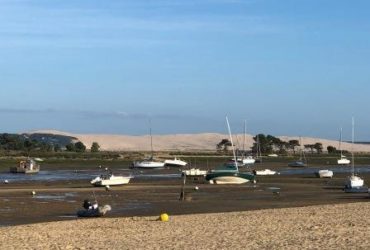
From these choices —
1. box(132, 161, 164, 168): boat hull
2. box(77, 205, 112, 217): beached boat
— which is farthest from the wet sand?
box(132, 161, 164, 168): boat hull

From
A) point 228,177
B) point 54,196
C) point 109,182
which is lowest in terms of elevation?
point 54,196

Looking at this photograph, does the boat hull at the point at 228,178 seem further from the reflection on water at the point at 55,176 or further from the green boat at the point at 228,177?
the reflection on water at the point at 55,176

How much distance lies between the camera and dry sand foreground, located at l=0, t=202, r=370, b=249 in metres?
22.4

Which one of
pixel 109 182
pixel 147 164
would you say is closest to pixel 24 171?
pixel 147 164

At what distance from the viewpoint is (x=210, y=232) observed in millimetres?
26172

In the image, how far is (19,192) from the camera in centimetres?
5403

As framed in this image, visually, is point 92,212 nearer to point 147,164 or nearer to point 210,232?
point 210,232

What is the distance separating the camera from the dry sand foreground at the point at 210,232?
22438mm

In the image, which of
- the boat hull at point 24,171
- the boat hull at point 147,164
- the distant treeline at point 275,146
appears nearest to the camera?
the boat hull at point 24,171

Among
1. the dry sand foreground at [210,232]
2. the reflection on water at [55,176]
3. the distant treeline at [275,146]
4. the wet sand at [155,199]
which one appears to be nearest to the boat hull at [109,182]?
the wet sand at [155,199]

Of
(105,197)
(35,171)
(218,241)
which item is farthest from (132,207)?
(35,171)

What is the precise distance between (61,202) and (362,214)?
62.9 feet

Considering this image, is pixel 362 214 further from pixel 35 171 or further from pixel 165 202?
pixel 35 171

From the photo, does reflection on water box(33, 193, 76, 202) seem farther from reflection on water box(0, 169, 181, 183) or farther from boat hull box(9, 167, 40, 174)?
boat hull box(9, 167, 40, 174)
